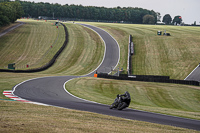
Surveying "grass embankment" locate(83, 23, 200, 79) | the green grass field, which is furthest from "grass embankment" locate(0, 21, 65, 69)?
"grass embankment" locate(83, 23, 200, 79)

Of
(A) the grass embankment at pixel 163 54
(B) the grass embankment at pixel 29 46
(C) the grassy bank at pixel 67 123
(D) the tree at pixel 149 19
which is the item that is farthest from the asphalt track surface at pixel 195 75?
(D) the tree at pixel 149 19

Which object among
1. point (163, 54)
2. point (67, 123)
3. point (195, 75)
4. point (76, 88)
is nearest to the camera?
point (67, 123)

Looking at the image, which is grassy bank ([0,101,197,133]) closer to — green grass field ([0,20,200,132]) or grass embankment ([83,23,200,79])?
green grass field ([0,20,200,132])

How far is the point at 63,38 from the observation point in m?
80.1

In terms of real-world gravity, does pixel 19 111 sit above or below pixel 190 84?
above

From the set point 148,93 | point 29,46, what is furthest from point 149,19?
point 148,93

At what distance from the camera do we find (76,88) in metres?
30.9

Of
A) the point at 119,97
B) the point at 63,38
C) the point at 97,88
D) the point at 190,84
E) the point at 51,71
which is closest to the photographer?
the point at 119,97

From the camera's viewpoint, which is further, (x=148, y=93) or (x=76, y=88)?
(x=148, y=93)

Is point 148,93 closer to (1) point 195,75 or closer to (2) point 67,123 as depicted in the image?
(2) point 67,123

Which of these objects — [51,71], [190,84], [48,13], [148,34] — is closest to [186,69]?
[190,84]

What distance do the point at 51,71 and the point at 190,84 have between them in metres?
27.2

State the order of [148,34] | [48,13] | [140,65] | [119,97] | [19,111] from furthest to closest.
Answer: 1. [48,13]
2. [148,34]
3. [140,65]
4. [119,97]
5. [19,111]

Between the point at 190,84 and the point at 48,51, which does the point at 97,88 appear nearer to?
the point at 190,84
